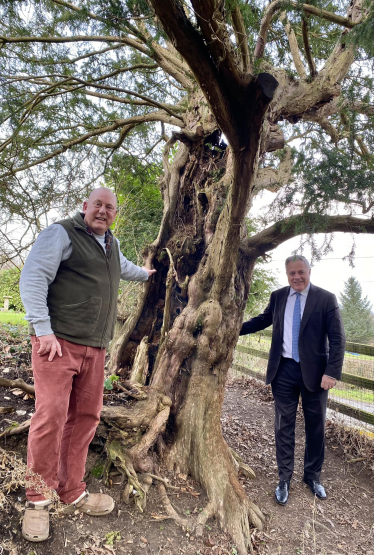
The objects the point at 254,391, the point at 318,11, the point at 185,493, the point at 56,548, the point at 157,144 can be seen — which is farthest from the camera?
the point at 254,391

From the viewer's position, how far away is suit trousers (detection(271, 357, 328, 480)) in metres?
3.47

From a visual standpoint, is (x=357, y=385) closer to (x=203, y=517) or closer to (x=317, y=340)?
(x=317, y=340)

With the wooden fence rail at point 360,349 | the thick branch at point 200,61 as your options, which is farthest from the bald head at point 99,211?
the wooden fence rail at point 360,349

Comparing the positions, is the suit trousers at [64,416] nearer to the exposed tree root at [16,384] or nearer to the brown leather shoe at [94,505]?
the brown leather shoe at [94,505]

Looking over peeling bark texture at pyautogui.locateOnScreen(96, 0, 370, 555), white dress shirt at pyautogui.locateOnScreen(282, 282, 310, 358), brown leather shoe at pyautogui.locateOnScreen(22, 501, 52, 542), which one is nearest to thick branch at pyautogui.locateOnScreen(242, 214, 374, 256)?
peeling bark texture at pyautogui.locateOnScreen(96, 0, 370, 555)

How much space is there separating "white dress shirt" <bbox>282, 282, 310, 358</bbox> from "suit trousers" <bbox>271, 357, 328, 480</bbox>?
0.32 ft

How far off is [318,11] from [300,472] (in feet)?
14.1

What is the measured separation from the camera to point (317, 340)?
11.5 feet

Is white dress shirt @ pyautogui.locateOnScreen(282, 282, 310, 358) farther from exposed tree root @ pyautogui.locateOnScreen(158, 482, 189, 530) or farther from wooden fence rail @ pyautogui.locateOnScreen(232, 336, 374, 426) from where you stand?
wooden fence rail @ pyautogui.locateOnScreen(232, 336, 374, 426)

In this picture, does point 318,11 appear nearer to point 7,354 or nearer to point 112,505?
point 112,505

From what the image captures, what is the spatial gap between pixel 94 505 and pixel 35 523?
498 mm

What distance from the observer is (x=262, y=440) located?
15.8 feet

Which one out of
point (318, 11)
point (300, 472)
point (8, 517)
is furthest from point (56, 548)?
point (318, 11)

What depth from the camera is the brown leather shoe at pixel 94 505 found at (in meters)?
2.49
